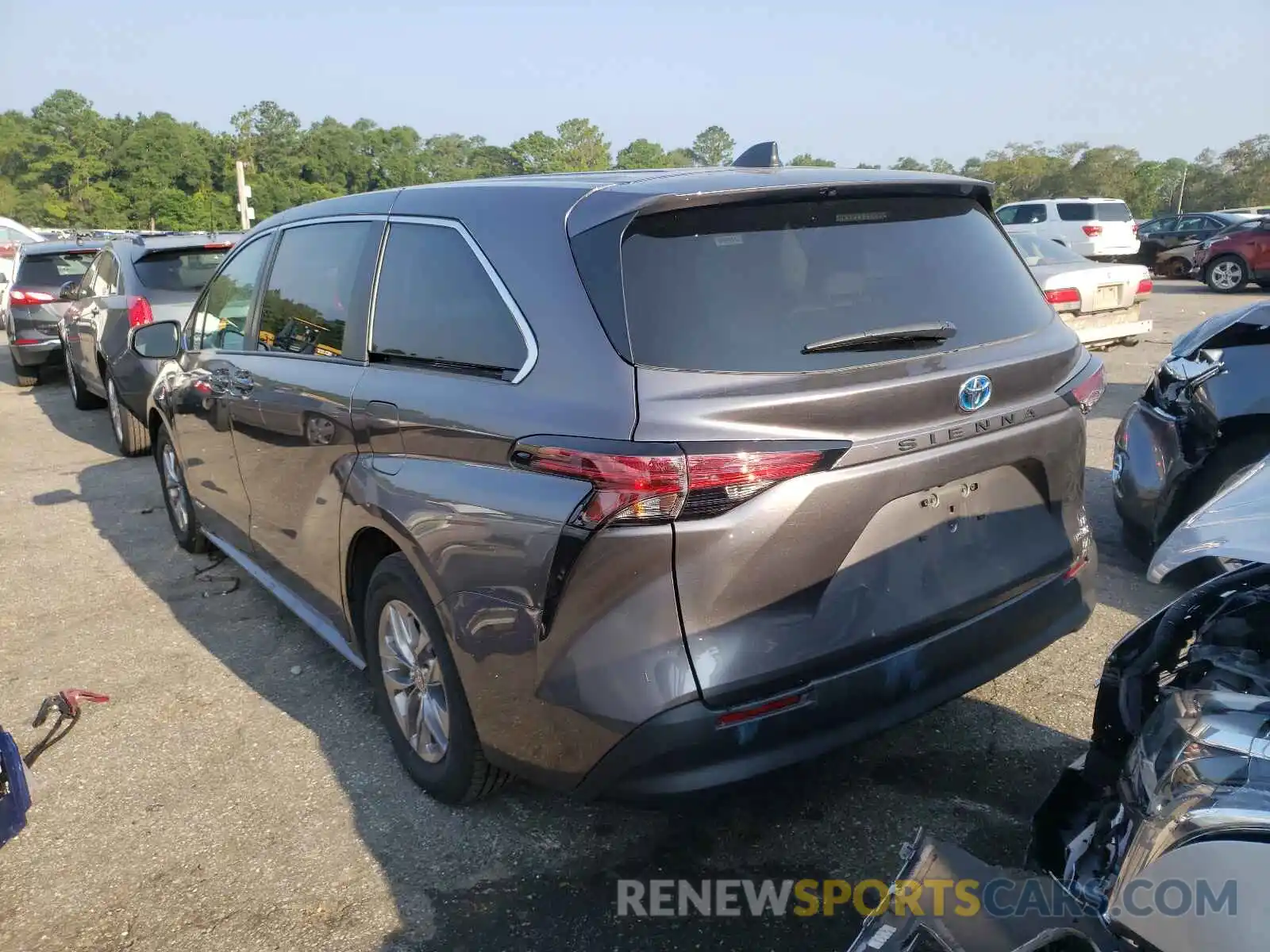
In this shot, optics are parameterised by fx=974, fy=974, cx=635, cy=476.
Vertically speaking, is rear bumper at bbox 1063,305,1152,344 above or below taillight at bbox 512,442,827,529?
below

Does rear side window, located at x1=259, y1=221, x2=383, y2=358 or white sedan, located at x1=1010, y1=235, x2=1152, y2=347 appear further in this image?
white sedan, located at x1=1010, y1=235, x2=1152, y2=347

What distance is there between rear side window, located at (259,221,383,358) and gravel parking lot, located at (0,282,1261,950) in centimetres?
139

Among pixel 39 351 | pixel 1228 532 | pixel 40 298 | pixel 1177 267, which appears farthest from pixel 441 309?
pixel 1177 267

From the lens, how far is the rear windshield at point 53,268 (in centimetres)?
1200

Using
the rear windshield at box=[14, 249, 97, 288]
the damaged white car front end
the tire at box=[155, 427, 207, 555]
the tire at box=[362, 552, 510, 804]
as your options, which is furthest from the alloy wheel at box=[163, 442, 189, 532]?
the rear windshield at box=[14, 249, 97, 288]

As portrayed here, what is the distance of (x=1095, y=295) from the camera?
10.4 meters

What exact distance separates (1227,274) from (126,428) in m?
20.4

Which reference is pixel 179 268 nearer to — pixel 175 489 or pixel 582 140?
pixel 175 489

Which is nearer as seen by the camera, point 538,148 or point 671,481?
point 671,481

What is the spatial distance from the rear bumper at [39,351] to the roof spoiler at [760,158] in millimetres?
11606

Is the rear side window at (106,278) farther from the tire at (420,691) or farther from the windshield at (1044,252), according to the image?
the windshield at (1044,252)

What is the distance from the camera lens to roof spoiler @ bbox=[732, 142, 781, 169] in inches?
119

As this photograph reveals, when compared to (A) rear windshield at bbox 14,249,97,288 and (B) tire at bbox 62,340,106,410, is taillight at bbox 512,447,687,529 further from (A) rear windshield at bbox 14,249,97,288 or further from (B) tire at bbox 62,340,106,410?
(A) rear windshield at bbox 14,249,97,288

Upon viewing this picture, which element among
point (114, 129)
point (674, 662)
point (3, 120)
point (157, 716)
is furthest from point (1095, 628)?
point (3, 120)
